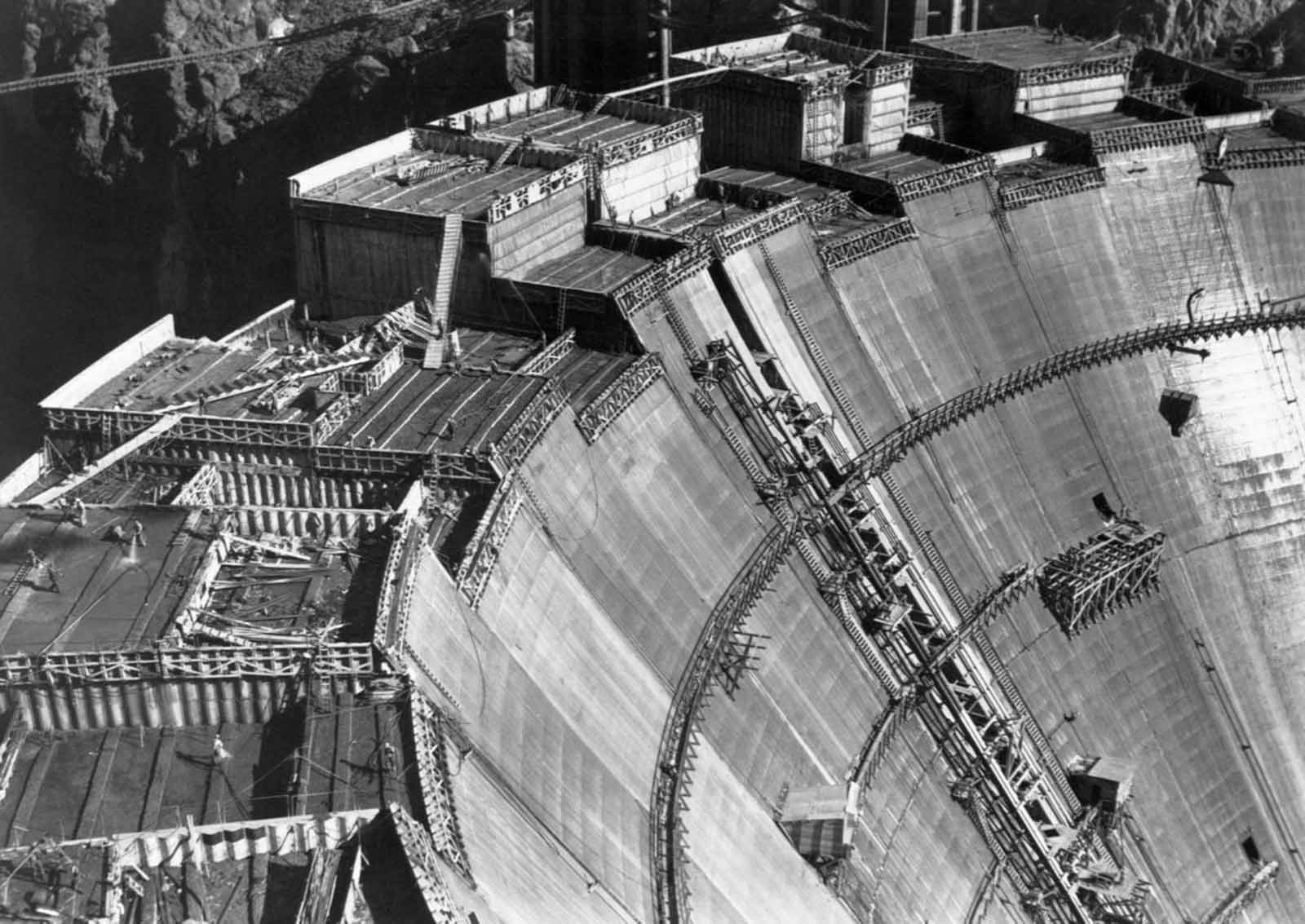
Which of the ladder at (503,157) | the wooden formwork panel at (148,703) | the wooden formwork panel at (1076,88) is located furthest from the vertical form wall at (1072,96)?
the wooden formwork panel at (148,703)

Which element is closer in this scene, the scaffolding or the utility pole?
the scaffolding

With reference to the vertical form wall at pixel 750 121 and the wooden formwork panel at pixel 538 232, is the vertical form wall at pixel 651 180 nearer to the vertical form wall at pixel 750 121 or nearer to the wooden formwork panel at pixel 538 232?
the wooden formwork panel at pixel 538 232

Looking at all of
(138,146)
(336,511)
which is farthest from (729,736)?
(138,146)

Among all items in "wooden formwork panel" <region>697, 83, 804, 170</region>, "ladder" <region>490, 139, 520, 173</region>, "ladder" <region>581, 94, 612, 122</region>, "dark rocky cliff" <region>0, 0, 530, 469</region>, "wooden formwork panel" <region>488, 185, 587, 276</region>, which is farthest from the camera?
"dark rocky cliff" <region>0, 0, 530, 469</region>

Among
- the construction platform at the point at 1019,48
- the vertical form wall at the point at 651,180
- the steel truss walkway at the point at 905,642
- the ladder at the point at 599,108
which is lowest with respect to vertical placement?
the steel truss walkway at the point at 905,642

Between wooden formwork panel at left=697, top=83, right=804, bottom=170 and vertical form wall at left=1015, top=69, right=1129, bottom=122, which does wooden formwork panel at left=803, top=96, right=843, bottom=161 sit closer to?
wooden formwork panel at left=697, top=83, right=804, bottom=170

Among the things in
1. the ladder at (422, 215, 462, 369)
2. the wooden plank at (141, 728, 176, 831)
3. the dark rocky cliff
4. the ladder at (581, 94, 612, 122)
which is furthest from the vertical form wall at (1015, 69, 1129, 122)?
the wooden plank at (141, 728, 176, 831)

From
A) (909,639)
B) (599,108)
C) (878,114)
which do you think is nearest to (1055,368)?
(878,114)
